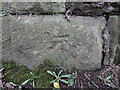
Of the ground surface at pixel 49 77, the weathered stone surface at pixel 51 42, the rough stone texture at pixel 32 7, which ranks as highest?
the rough stone texture at pixel 32 7

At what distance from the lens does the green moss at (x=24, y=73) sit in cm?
117

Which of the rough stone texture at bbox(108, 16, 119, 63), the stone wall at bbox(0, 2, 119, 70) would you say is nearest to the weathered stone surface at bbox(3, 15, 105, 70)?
the stone wall at bbox(0, 2, 119, 70)

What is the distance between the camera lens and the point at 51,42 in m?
1.24

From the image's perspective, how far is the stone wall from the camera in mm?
1235

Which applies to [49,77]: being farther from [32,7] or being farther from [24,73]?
[32,7]

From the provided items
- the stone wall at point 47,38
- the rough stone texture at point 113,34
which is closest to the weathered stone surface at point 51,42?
the stone wall at point 47,38

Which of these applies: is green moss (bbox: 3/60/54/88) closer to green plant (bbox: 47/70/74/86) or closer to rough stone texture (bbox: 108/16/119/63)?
green plant (bbox: 47/70/74/86)

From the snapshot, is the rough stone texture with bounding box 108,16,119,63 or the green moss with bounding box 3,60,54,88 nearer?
the green moss with bounding box 3,60,54,88

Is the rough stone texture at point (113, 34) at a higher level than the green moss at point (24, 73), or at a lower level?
higher

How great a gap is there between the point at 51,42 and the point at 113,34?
52 cm

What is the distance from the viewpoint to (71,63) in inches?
49.0

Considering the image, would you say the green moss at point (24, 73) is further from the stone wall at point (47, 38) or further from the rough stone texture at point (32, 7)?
the rough stone texture at point (32, 7)

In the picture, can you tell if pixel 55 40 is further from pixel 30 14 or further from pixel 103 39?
pixel 103 39

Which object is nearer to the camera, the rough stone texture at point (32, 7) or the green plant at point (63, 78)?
the green plant at point (63, 78)
